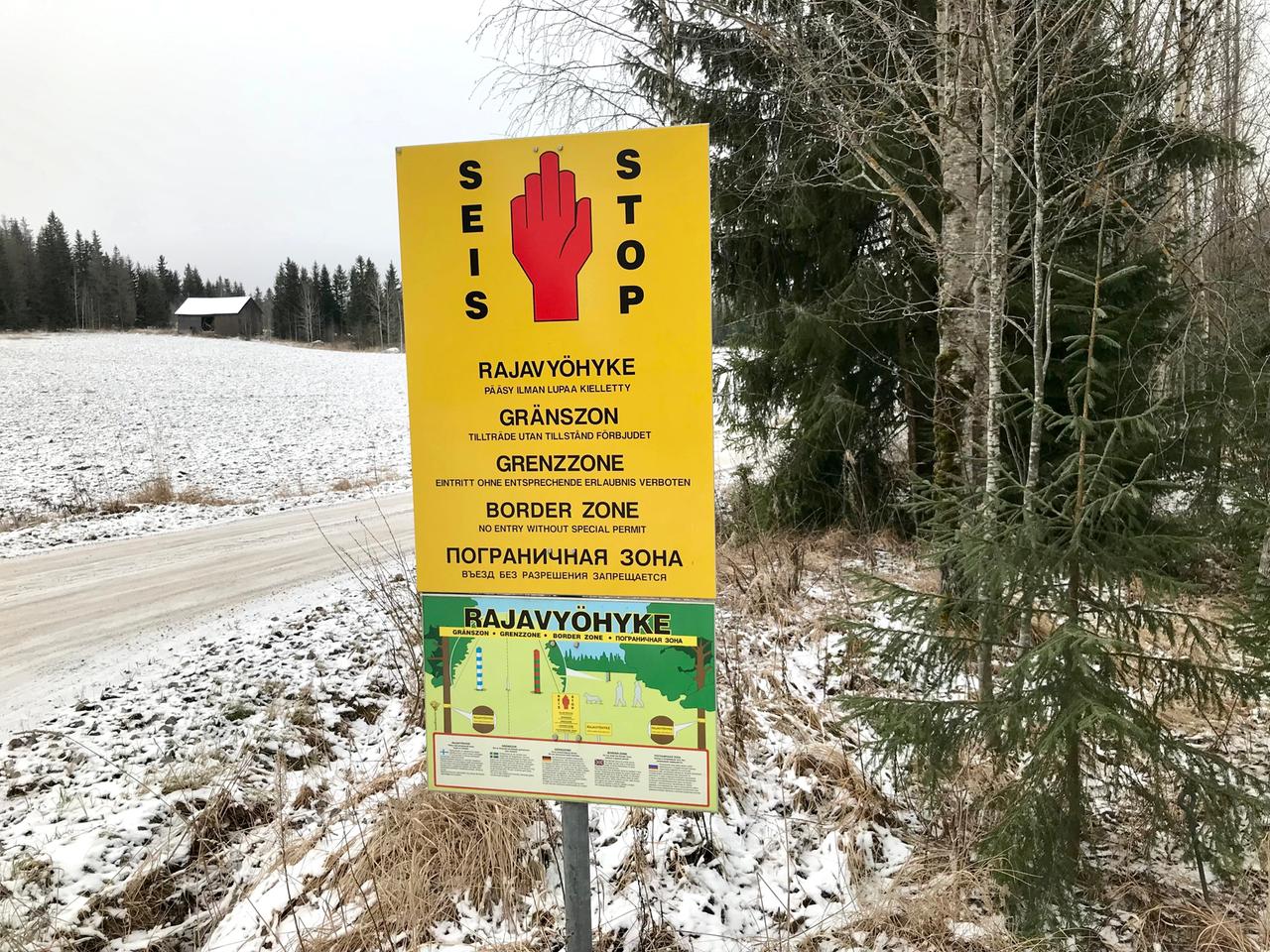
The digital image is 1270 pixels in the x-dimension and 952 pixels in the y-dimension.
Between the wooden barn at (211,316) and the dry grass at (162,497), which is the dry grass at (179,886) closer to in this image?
the dry grass at (162,497)

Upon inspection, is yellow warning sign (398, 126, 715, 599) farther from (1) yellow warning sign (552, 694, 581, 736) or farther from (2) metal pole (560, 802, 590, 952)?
(2) metal pole (560, 802, 590, 952)

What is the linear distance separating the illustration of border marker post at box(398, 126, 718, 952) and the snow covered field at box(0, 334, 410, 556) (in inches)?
423

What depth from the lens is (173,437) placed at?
20.3 m

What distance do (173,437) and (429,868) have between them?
21.2 m

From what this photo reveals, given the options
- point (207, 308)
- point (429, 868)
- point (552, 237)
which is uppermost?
point (207, 308)

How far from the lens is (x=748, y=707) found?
443 cm

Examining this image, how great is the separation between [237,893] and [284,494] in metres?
12.3

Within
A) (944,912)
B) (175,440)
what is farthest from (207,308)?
(944,912)

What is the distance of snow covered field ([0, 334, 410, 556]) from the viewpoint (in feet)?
41.0

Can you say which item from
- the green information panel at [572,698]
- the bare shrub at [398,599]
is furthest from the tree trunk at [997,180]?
the bare shrub at [398,599]

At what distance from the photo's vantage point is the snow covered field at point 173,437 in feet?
41.0

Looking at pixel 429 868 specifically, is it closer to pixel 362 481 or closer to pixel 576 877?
pixel 576 877

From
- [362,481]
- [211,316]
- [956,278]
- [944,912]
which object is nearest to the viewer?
[944,912]

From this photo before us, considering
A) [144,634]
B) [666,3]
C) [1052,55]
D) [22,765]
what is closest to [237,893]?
[22,765]
